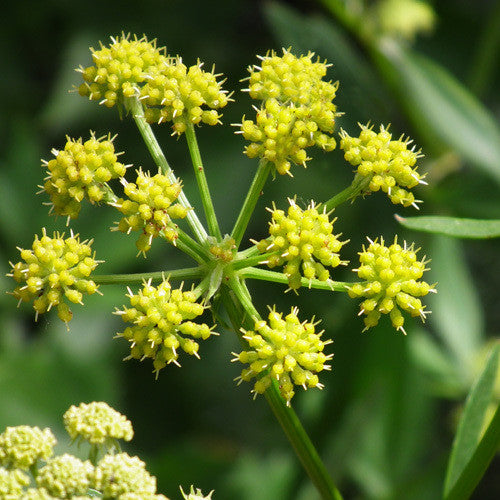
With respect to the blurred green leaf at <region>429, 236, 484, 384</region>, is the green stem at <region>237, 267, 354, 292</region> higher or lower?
lower

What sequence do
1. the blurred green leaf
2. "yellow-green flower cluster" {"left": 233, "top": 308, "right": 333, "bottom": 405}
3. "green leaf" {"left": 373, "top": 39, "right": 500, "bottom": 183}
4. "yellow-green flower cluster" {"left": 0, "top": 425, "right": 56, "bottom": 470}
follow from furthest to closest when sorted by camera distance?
the blurred green leaf, "green leaf" {"left": 373, "top": 39, "right": 500, "bottom": 183}, "yellow-green flower cluster" {"left": 233, "top": 308, "right": 333, "bottom": 405}, "yellow-green flower cluster" {"left": 0, "top": 425, "right": 56, "bottom": 470}

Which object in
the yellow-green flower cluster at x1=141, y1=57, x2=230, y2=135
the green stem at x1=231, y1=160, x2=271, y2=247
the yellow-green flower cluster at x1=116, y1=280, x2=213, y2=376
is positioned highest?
the yellow-green flower cluster at x1=141, y1=57, x2=230, y2=135

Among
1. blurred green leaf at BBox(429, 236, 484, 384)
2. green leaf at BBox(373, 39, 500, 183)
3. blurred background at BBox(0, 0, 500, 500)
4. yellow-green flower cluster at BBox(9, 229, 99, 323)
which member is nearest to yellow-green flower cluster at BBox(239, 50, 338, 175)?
yellow-green flower cluster at BBox(9, 229, 99, 323)

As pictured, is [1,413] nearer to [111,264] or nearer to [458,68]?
[111,264]

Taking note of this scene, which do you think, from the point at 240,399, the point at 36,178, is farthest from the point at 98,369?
the point at 36,178

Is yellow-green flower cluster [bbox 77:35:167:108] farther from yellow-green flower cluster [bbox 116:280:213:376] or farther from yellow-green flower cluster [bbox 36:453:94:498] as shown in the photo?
yellow-green flower cluster [bbox 36:453:94:498]

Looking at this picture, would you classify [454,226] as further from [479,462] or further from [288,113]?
[479,462]

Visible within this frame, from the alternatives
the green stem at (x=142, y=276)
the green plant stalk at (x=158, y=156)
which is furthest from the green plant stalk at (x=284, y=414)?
the green plant stalk at (x=158, y=156)

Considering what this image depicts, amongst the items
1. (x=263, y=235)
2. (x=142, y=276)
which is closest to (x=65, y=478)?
(x=142, y=276)
